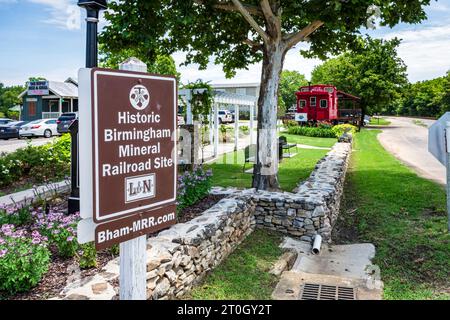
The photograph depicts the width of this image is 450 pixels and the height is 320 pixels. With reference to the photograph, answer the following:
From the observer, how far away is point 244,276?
16.9 feet

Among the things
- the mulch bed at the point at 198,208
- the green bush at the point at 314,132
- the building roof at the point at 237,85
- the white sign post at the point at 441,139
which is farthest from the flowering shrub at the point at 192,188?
the building roof at the point at 237,85

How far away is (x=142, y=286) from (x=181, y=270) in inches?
82.1

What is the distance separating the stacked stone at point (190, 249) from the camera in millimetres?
4109

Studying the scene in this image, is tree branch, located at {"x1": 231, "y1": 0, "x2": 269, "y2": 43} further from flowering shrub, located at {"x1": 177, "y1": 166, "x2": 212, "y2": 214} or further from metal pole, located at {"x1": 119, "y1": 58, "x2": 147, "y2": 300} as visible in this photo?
metal pole, located at {"x1": 119, "y1": 58, "x2": 147, "y2": 300}

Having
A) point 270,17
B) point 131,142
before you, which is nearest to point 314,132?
point 270,17

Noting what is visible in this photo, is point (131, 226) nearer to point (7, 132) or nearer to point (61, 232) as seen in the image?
point (61, 232)

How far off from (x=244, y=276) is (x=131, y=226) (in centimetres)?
320

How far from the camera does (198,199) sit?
7.34 meters

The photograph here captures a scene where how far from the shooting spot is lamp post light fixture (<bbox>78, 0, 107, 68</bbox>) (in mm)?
4078

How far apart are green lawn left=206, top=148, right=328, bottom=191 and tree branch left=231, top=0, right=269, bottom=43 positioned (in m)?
3.44

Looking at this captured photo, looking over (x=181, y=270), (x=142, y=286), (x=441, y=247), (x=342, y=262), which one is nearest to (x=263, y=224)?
(x=342, y=262)

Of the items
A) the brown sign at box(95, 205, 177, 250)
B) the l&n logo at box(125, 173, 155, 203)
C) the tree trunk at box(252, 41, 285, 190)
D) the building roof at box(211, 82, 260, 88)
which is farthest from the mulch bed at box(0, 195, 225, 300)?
the building roof at box(211, 82, 260, 88)

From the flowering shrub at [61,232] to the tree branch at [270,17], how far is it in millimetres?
6041

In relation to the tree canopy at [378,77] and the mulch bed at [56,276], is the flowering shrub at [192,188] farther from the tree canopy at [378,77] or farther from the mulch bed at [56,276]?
the tree canopy at [378,77]
